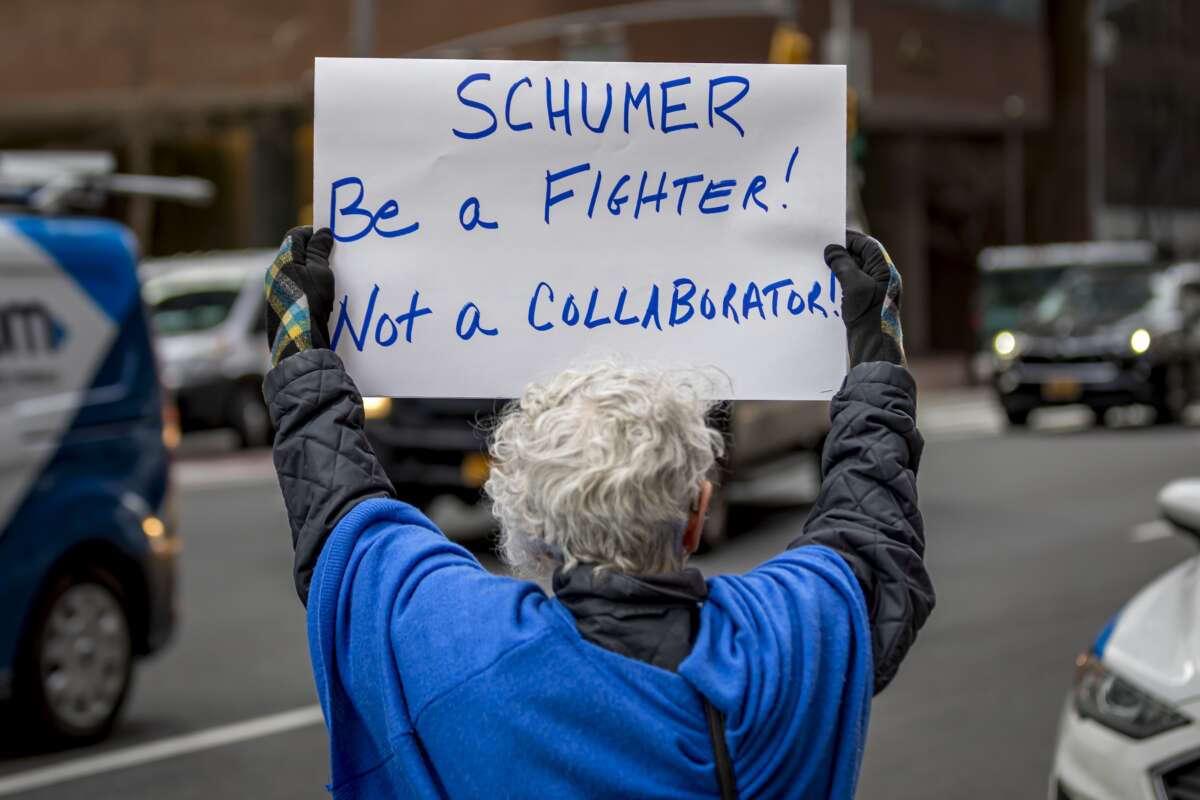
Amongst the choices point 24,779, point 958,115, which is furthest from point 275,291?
point 958,115

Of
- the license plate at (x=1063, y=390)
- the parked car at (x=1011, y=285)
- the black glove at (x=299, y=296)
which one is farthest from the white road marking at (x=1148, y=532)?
the parked car at (x=1011, y=285)

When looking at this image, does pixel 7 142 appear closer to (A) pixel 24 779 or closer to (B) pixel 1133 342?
(B) pixel 1133 342

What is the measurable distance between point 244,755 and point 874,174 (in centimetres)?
4280

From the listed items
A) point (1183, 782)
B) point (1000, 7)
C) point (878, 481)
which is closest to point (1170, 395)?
point (1183, 782)

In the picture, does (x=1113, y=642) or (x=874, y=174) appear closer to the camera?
(x=1113, y=642)

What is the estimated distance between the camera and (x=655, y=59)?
39.9 meters

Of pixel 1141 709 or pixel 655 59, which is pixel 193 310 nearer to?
pixel 1141 709

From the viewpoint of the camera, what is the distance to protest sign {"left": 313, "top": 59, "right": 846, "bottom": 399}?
2568 millimetres

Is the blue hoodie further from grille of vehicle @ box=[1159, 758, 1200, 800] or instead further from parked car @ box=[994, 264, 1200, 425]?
parked car @ box=[994, 264, 1200, 425]

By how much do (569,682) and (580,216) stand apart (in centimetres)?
89

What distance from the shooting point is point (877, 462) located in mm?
2270

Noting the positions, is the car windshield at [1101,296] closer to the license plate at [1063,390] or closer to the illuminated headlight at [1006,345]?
the illuminated headlight at [1006,345]

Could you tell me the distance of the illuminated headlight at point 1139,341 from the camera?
70.6ft

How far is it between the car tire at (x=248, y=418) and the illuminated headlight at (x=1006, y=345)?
8.98 meters
